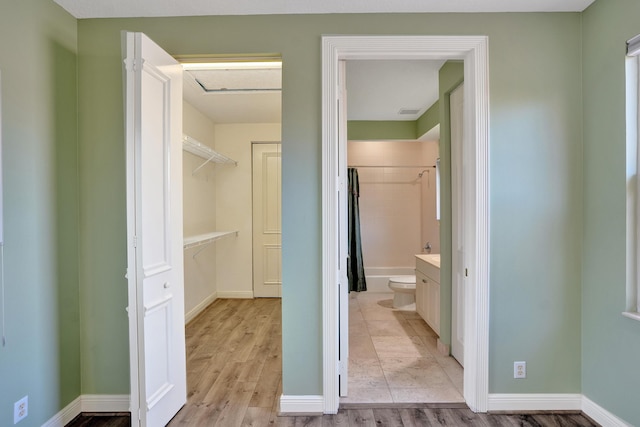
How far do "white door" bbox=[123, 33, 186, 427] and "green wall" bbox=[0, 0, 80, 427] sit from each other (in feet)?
1.98

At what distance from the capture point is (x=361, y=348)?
3.28 m

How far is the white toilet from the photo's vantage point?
14.9 ft

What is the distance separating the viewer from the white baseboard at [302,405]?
221 cm

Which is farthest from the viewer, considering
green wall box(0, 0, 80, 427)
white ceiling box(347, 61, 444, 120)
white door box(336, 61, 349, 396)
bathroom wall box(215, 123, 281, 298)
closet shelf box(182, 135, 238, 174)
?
bathroom wall box(215, 123, 281, 298)

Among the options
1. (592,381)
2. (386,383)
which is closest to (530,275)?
(592,381)

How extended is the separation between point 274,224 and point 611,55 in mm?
4134

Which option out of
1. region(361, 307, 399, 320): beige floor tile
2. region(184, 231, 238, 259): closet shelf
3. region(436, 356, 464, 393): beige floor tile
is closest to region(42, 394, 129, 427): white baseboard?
region(184, 231, 238, 259): closet shelf

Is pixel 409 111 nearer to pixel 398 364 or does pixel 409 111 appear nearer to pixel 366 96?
pixel 366 96

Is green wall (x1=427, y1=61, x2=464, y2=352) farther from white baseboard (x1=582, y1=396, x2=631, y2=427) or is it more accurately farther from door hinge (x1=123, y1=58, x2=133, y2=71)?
door hinge (x1=123, y1=58, x2=133, y2=71)

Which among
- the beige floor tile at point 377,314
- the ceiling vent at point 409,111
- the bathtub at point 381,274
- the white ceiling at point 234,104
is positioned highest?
the ceiling vent at point 409,111

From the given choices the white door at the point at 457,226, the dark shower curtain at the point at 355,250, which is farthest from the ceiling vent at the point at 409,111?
the white door at the point at 457,226

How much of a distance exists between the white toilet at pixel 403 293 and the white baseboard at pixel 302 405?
8.40ft

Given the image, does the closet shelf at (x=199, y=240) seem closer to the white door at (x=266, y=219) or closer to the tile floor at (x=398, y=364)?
the white door at (x=266, y=219)

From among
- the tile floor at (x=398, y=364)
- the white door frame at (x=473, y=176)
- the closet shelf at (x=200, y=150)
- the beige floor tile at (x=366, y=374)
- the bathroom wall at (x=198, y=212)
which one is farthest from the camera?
the bathroom wall at (x=198, y=212)
